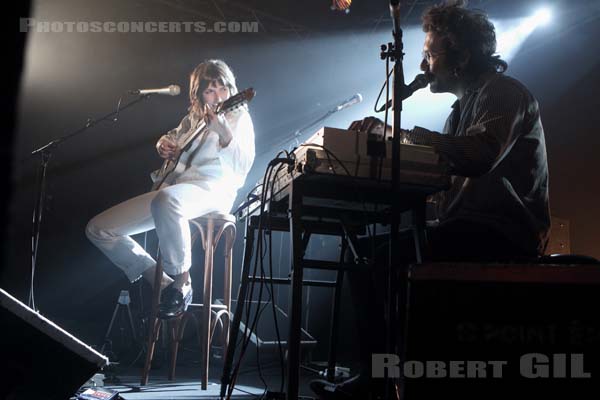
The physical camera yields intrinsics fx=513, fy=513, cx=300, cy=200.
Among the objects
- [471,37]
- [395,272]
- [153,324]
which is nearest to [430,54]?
[471,37]

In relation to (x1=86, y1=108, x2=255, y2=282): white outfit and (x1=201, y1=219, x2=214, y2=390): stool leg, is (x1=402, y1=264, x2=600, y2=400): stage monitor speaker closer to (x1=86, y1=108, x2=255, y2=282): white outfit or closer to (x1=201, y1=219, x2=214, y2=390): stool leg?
(x1=201, y1=219, x2=214, y2=390): stool leg

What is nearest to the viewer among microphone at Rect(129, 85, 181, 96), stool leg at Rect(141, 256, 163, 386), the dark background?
stool leg at Rect(141, 256, 163, 386)

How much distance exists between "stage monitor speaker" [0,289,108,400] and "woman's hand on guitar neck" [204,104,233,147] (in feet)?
5.54

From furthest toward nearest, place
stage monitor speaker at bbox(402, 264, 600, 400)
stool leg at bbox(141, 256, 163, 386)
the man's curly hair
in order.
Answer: stool leg at bbox(141, 256, 163, 386)
the man's curly hair
stage monitor speaker at bbox(402, 264, 600, 400)

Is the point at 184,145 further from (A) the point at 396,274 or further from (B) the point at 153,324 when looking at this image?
(A) the point at 396,274

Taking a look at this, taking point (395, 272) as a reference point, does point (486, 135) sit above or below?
above

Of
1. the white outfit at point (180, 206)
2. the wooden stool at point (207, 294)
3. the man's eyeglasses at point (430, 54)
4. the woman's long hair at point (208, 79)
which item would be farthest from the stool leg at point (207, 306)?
the man's eyeglasses at point (430, 54)

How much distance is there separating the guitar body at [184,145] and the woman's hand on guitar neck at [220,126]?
90mm

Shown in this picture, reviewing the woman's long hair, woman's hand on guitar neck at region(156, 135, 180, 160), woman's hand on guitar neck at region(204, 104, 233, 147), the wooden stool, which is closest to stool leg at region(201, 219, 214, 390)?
the wooden stool

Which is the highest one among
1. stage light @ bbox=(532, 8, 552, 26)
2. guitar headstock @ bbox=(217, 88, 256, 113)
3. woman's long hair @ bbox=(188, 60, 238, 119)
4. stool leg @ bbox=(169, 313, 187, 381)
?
stage light @ bbox=(532, 8, 552, 26)

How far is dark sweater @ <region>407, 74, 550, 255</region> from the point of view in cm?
180

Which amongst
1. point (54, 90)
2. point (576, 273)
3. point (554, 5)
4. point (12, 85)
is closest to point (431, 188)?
point (576, 273)

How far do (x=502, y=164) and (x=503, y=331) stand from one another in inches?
28.2

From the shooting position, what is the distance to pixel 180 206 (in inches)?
115
